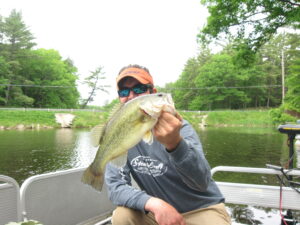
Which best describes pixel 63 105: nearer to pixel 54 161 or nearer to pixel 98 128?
pixel 54 161

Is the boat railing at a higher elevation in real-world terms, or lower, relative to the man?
lower

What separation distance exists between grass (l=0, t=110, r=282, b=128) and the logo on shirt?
29.6 metres

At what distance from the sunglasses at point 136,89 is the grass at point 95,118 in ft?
96.2

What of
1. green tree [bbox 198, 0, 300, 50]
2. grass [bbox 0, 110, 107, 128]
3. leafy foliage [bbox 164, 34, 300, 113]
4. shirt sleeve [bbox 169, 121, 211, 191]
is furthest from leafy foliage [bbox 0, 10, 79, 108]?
shirt sleeve [bbox 169, 121, 211, 191]

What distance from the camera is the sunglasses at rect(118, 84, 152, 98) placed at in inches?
95.0

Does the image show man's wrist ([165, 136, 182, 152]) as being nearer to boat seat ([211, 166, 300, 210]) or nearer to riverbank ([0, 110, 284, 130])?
boat seat ([211, 166, 300, 210])

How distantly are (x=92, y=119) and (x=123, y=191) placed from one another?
40.1 meters

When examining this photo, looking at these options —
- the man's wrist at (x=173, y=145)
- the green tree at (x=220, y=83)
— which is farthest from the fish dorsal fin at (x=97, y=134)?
the green tree at (x=220, y=83)

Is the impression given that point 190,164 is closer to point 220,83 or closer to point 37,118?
point 37,118

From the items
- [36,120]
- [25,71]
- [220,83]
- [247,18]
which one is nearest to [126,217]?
[247,18]

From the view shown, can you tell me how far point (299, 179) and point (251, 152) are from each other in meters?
7.18

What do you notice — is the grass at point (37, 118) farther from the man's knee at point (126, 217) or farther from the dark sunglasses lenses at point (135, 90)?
the man's knee at point (126, 217)

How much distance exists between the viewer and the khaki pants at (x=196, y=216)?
6.83ft

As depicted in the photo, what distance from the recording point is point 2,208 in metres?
2.51
